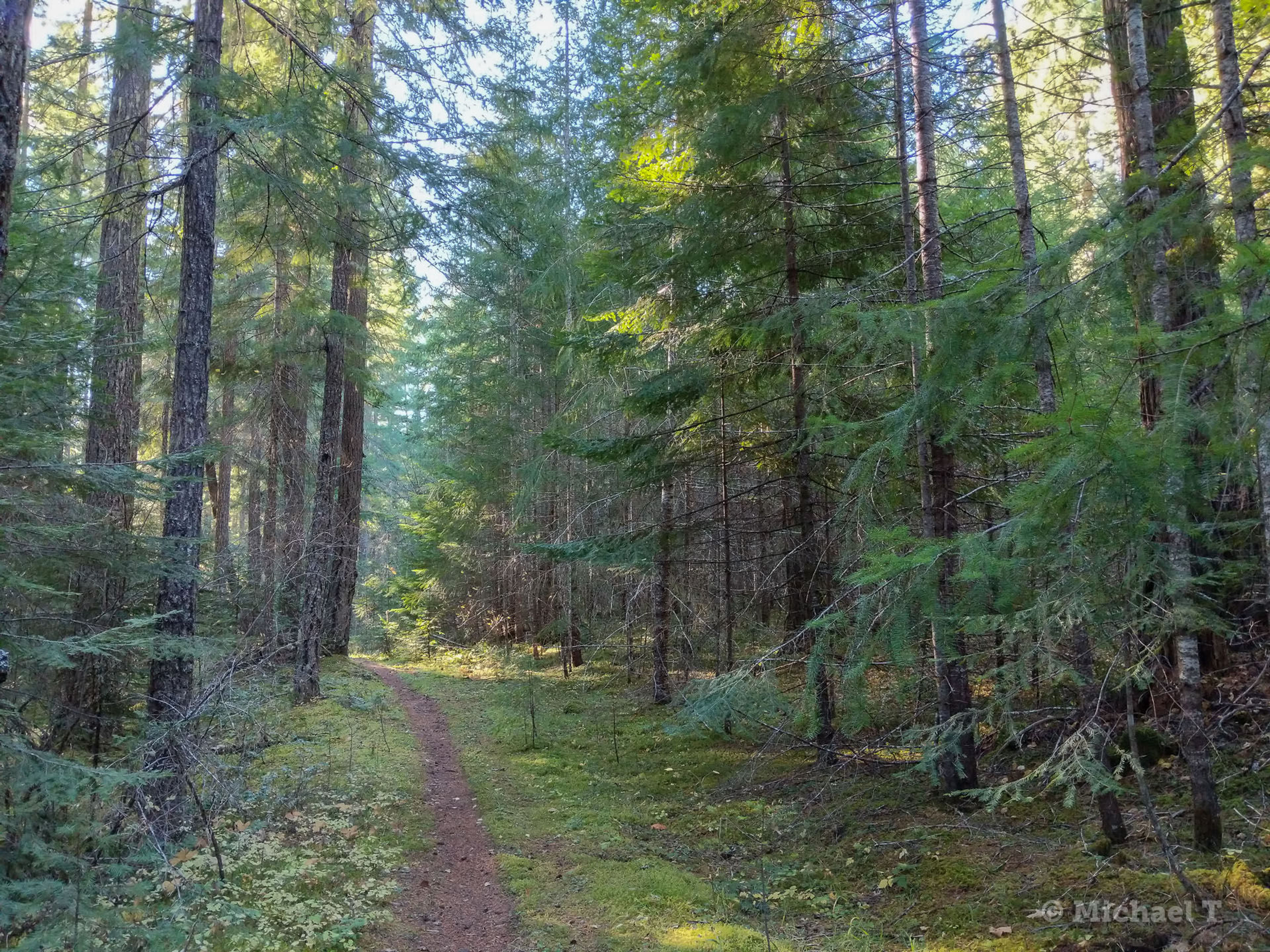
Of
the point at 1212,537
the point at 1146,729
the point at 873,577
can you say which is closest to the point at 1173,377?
the point at 873,577

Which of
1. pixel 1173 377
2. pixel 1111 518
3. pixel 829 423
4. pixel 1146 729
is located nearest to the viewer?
pixel 1173 377

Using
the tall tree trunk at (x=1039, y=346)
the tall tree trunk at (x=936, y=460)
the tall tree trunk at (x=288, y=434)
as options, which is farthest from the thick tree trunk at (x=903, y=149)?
the tall tree trunk at (x=288, y=434)

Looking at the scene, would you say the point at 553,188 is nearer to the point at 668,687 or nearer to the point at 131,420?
the point at 131,420

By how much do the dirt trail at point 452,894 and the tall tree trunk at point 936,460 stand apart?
439cm

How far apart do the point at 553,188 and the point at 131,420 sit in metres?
8.37

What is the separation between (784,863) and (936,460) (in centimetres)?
435

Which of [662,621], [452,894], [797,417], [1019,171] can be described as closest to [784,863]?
[452,894]

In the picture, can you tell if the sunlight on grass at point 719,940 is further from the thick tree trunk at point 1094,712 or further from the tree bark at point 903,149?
the tree bark at point 903,149

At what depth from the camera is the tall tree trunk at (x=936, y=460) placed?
6918 millimetres

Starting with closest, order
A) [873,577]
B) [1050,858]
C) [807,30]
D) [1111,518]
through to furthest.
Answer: [1111,518]
[873,577]
[1050,858]
[807,30]

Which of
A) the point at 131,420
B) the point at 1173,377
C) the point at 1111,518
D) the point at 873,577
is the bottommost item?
the point at 873,577

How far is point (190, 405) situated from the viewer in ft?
23.4

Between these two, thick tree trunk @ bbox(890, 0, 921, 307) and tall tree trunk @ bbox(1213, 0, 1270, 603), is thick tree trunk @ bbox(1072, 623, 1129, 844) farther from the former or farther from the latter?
thick tree trunk @ bbox(890, 0, 921, 307)

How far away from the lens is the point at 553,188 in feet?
45.2
